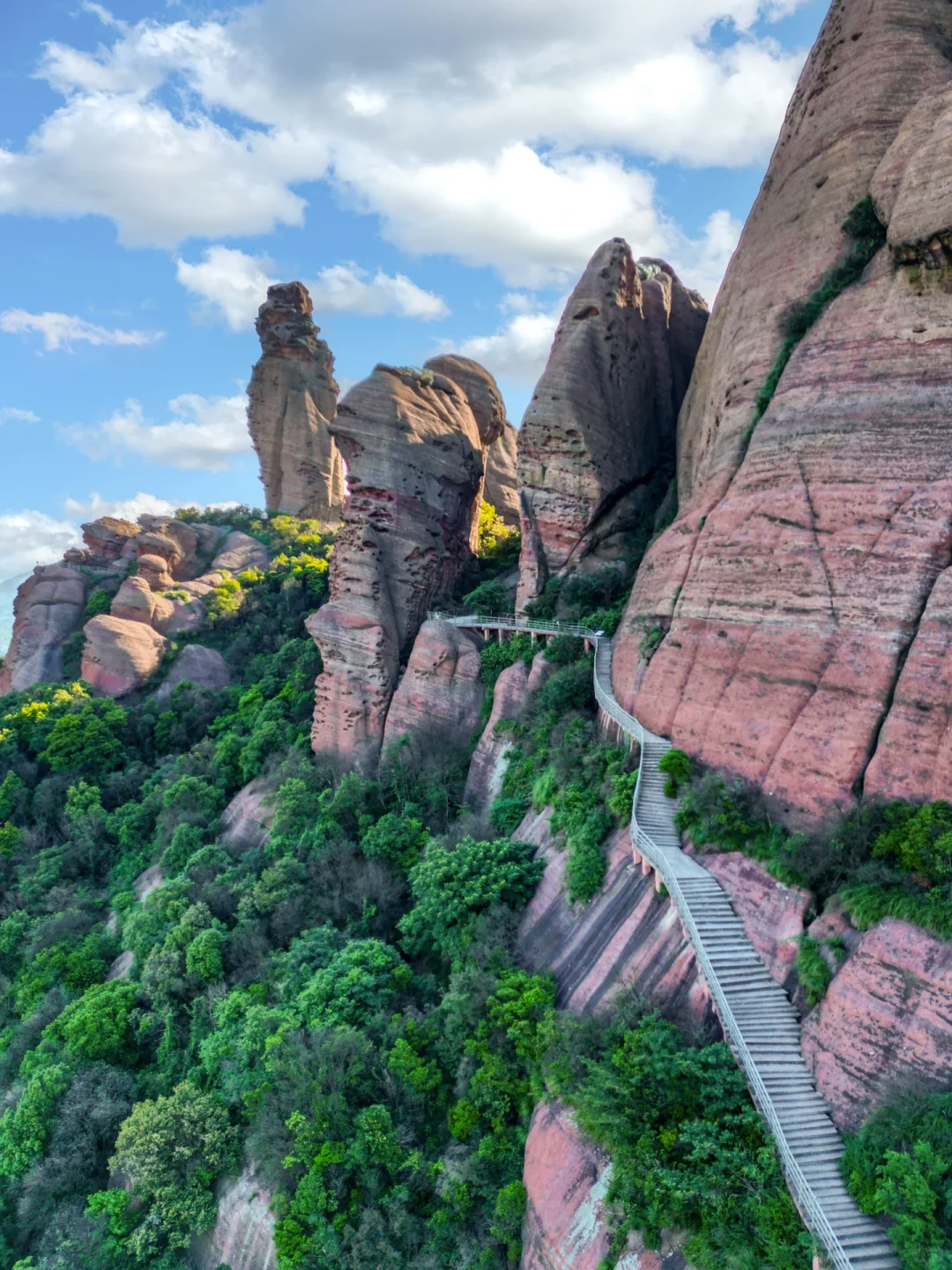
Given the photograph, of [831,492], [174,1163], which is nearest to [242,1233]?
[174,1163]

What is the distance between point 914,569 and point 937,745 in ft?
13.2

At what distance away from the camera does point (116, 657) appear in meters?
47.3

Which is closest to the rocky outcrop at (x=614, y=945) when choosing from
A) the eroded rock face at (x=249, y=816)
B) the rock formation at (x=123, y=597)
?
the eroded rock face at (x=249, y=816)

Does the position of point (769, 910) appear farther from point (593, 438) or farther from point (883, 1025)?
point (593, 438)

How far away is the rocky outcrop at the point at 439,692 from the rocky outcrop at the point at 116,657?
973 inches

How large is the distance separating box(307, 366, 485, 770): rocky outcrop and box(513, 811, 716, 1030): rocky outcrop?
1485 cm

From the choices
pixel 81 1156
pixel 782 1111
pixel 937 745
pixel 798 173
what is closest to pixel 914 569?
pixel 937 745

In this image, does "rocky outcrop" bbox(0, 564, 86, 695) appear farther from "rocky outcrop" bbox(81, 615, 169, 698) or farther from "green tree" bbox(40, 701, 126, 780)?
"green tree" bbox(40, 701, 126, 780)

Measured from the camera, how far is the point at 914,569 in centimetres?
1547

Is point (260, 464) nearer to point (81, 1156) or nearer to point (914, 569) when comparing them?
point (81, 1156)

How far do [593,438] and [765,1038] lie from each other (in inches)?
957

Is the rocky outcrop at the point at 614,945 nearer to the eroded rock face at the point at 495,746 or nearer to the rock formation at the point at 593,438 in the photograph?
the eroded rock face at the point at 495,746

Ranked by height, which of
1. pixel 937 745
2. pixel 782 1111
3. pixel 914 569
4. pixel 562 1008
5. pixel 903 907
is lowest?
pixel 562 1008

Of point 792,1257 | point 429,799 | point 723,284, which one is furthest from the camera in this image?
point 429,799
